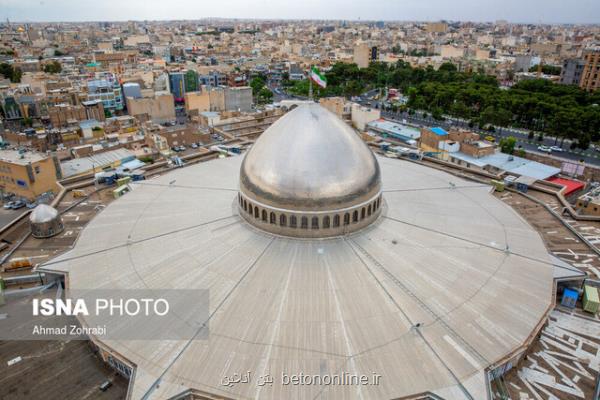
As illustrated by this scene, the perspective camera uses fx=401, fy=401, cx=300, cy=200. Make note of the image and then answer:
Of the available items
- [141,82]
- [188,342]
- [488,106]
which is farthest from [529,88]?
[188,342]

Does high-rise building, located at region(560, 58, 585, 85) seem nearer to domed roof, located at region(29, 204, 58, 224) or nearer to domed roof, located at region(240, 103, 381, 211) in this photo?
domed roof, located at region(240, 103, 381, 211)

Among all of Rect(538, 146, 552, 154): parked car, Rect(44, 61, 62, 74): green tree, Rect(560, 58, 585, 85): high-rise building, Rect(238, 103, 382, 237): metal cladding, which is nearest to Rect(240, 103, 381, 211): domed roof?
Rect(238, 103, 382, 237): metal cladding

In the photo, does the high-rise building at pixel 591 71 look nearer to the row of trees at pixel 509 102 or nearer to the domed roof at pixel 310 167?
the row of trees at pixel 509 102

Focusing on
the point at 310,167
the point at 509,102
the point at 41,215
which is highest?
the point at 310,167

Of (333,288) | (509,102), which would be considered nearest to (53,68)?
(509,102)

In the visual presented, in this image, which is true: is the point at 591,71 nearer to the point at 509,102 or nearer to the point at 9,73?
the point at 509,102

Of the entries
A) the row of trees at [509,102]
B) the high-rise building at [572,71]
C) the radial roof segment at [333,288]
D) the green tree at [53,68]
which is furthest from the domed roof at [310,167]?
the green tree at [53,68]

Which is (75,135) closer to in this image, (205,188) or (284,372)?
(205,188)
